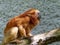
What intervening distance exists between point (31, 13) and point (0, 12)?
3168mm

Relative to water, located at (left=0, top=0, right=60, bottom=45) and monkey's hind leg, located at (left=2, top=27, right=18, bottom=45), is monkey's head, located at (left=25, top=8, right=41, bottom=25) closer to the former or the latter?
monkey's hind leg, located at (left=2, top=27, right=18, bottom=45)

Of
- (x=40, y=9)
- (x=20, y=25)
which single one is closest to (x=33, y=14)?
(x=20, y=25)

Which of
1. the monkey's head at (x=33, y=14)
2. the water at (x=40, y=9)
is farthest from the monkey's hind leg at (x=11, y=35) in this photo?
the water at (x=40, y=9)

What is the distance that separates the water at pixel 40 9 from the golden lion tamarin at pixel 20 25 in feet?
7.89

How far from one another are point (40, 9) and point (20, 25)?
3.39m

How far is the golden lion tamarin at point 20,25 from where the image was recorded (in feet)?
12.2

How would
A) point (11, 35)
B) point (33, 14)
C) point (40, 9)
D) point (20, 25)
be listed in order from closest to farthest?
point (11, 35), point (20, 25), point (33, 14), point (40, 9)

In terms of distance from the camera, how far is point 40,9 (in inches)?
282

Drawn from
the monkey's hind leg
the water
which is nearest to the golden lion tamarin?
the monkey's hind leg

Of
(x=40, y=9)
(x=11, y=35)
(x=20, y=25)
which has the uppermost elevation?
(x=40, y=9)

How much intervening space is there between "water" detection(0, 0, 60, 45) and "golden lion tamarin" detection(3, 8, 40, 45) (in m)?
2.41

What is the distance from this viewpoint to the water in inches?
260

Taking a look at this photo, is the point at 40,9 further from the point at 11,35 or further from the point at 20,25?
the point at 11,35

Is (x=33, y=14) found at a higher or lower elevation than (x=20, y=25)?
higher
